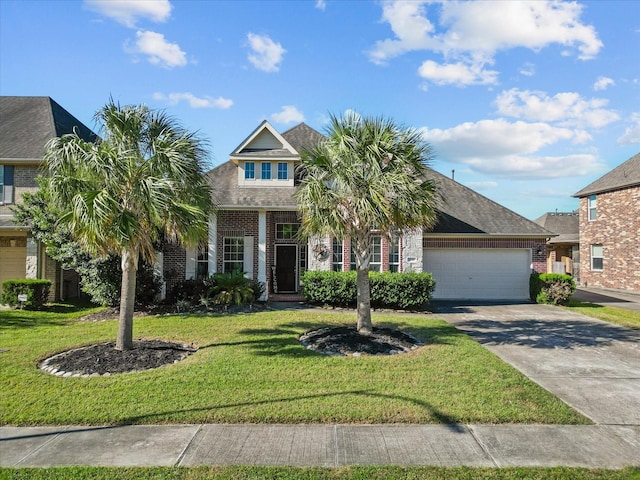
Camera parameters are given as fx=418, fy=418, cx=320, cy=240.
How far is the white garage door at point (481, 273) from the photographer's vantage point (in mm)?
17953

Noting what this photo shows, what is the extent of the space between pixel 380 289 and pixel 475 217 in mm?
6865

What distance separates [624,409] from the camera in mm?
5969

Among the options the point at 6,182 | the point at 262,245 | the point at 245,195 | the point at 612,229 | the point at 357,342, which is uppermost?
the point at 6,182

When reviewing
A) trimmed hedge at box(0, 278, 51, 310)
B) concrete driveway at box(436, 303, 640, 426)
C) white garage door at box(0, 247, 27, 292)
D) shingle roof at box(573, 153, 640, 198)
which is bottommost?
concrete driveway at box(436, 303, 640, 426)

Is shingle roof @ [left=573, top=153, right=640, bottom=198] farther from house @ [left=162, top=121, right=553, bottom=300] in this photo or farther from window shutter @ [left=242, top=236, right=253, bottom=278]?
window shutter @ [left=242, top=236, right=253, bottom=278]

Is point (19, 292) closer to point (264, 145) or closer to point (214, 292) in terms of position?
point (214, 292)

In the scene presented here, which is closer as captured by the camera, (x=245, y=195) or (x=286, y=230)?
(x=245, y=195)

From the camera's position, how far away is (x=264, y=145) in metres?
16.8

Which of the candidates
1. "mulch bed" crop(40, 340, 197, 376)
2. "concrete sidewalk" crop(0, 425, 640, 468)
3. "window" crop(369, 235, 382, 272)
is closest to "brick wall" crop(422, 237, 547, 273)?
"window" crop(369, 235, 382, 272)

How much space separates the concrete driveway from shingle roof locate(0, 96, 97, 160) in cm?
1678

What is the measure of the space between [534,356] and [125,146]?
9580mm

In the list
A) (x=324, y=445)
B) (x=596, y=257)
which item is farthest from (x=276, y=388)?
(x=596, y=257)

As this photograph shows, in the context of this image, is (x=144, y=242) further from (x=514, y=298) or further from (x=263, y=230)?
(x=514, y=298)

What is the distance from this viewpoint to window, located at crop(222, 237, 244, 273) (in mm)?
16172
